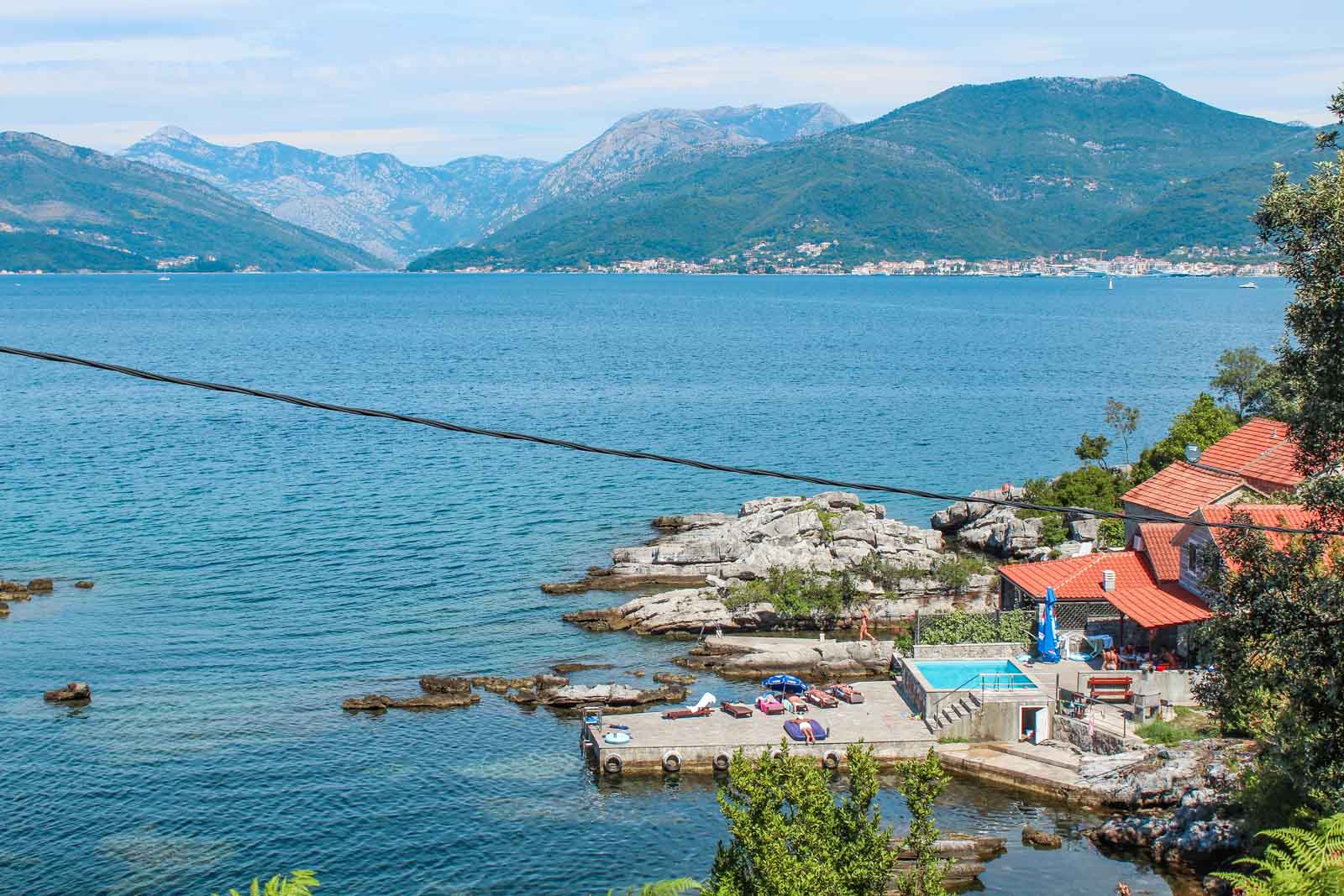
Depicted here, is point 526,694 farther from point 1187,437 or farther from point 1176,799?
point 1187,437

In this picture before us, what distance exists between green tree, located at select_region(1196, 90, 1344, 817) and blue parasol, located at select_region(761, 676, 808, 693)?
73.6 feet

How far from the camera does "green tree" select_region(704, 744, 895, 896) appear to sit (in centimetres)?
1867

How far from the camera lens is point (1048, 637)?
133ft

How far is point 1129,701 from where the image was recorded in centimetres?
3725

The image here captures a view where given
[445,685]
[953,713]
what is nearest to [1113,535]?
[953,713]

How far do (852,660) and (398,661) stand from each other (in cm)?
1718

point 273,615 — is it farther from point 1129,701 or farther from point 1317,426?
point 1317,426

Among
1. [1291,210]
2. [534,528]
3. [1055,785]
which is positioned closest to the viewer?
[1291,210]

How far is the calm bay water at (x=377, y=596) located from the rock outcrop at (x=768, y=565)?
2.03m

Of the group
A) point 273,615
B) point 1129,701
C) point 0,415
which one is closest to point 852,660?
point 1129,701

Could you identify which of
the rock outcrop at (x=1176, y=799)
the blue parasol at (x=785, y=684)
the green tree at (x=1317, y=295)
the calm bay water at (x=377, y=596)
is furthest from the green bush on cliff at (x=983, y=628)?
the green tree at (x=1317, y=295)

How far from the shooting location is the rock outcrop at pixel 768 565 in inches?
2021

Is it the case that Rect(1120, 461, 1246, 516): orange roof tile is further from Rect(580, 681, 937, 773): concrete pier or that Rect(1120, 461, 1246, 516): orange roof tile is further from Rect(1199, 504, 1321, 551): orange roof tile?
Rect(580, 681, 937, 773): concrete pier

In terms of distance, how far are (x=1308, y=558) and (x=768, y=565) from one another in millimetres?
36444
